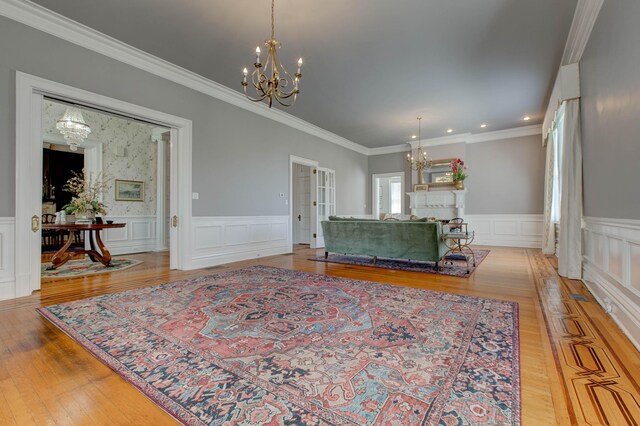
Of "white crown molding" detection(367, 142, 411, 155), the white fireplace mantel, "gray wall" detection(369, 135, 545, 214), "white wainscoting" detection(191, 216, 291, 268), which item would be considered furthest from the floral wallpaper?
"gray wall" detection(369, 135, 545, 214)

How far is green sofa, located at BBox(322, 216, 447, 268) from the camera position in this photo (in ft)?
15.2

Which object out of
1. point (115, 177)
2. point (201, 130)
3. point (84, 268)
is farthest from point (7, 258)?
point (115, 177)

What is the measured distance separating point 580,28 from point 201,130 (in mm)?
5341

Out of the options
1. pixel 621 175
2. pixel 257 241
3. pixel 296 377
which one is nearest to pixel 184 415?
pixel 296 377

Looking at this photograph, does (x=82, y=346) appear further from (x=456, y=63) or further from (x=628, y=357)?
(x=456, y=63)

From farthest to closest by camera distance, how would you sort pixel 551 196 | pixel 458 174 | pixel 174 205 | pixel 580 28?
pixel 458 174
pixel 551 196
pixel 174 205
pixel 580 28

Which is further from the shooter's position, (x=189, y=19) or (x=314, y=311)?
(x=189, y=19)

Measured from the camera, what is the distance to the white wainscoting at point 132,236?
20.6ft

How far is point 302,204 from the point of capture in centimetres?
875

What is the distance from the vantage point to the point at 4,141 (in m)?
3.03

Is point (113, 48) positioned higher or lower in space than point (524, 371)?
higher

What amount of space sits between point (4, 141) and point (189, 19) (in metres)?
2.38

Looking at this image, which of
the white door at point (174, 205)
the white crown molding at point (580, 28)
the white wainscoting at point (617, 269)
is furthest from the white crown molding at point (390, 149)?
the white door at point (174, 205)

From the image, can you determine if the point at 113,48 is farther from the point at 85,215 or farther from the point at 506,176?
the point at 506,176
